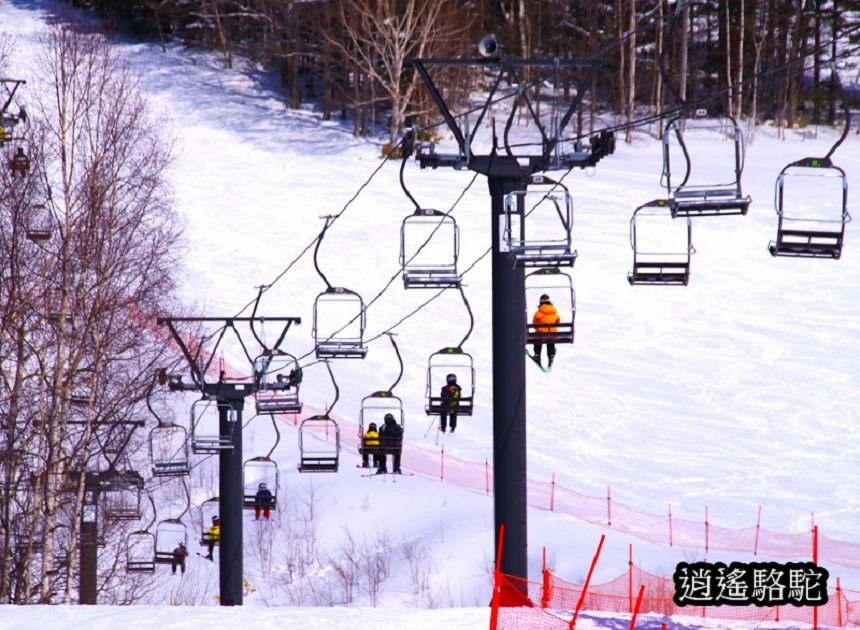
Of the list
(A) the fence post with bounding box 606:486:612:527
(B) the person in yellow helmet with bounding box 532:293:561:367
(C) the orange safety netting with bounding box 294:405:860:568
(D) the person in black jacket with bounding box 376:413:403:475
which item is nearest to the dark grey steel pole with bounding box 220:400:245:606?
(D) the person in black jacket with bounding box 376:413:403:475

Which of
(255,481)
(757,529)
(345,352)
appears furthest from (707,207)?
(255,481)

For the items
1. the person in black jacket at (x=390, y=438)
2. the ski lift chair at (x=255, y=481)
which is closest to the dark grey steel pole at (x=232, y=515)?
the ski lift chair at (x=255, y=481)

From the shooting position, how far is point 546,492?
78.1ft

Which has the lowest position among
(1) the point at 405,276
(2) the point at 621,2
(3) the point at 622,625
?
(3) the point at 622,625

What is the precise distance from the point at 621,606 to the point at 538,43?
3659cm

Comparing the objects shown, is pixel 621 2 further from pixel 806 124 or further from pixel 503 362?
pixel 503 362

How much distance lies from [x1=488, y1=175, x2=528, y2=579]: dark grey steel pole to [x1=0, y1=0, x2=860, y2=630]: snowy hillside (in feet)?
3.18

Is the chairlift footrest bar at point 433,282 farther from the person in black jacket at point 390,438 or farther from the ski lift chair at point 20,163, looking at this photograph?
the ski lift chair at point 20,163

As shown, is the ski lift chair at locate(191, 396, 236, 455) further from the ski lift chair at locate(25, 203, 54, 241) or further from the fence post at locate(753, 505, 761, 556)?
the fence post at locate(753, 505, 761, 556)

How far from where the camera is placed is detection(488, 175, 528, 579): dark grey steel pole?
12750 mm

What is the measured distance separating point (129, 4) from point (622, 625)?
5122 cm

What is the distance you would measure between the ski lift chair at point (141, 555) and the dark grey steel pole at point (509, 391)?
307 inches

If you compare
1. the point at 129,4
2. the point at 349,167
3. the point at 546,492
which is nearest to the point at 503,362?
the point at 546,492

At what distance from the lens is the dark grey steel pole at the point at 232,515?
19.5 m
